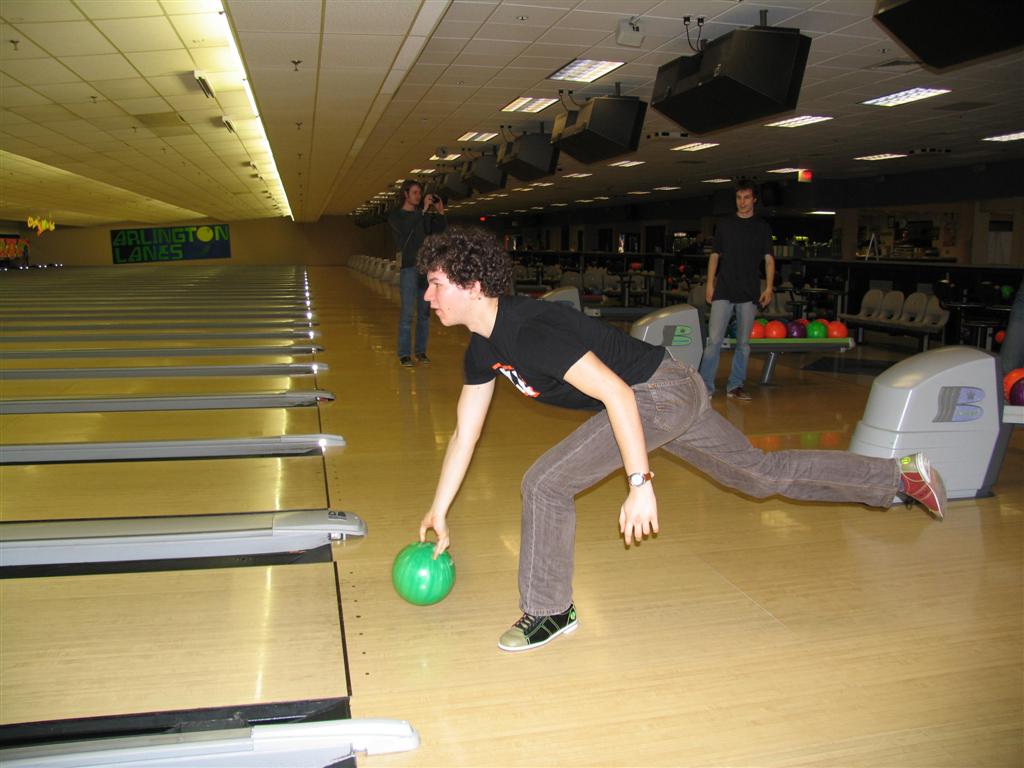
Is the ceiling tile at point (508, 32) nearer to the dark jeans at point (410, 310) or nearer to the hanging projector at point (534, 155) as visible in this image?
the dark jeans at point (410, 310)

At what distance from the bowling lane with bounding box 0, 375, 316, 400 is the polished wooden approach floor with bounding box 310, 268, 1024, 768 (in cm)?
218

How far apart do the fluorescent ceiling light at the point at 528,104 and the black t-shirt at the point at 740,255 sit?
4.49m

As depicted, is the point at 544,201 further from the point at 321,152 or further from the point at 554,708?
the point at 554,708

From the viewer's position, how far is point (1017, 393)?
3.21m

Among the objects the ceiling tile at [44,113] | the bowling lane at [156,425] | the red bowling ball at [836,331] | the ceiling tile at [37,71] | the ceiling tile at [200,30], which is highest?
the ceiling tile at [200,30]

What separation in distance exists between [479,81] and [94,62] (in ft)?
11.0

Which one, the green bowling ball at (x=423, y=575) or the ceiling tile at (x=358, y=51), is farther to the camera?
the ceiling tile at (x=358, y=51)

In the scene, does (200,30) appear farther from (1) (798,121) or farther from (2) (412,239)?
(1) (798,121)

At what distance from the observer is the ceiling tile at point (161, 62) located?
22.4ft

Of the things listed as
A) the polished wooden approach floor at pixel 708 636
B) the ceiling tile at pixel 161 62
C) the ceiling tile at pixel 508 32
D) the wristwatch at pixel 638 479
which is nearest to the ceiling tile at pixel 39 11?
the ceiling tile at pixel 161 62

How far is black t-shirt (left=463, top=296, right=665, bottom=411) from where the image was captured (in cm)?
174

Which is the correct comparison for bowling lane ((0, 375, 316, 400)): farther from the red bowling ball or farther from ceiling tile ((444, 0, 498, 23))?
the red bowling ball

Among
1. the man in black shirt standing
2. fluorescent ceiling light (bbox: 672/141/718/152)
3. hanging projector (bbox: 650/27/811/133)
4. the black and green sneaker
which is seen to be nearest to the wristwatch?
the black and green sneaker

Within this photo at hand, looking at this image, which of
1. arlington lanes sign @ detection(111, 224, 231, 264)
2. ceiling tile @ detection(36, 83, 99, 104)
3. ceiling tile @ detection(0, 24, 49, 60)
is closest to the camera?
ceiling tile @ detection(0, 24, 49, 60)
